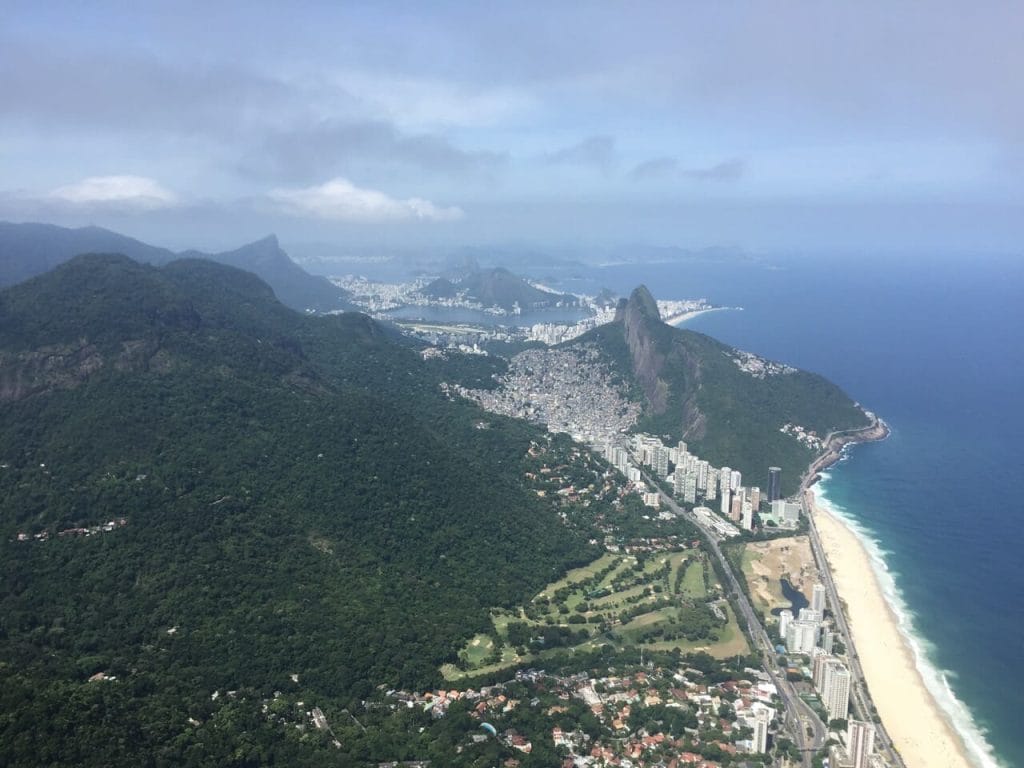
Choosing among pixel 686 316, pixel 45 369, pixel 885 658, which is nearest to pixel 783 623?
pixel 885 658

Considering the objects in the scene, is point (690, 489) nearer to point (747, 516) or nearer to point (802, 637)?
point (747, 516)

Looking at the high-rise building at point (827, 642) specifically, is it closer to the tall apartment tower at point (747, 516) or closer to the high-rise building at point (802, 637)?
the high-rise building at point (802, 637)

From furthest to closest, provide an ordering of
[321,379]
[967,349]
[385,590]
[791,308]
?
[791,308], [967,349], [321,379], [385,590]

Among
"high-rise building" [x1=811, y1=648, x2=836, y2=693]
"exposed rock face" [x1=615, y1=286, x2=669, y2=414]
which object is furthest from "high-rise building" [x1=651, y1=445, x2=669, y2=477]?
"high-rise building" [x1=811, y1=648, x2=836, y2=693]

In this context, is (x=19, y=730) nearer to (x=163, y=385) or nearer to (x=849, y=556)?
(x=163, y=385)

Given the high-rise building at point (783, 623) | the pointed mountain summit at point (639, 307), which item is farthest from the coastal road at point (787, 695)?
the pointed mountain summit at point (639, 307)

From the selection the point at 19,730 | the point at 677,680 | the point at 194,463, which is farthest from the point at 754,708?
the point at 194,463
